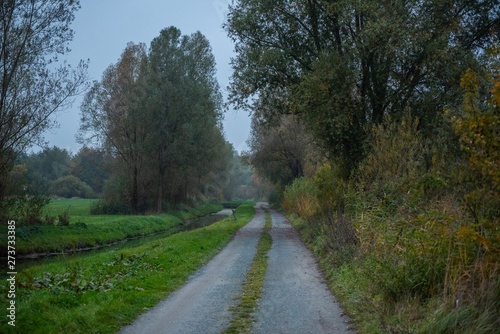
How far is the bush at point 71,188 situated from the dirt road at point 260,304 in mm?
68070

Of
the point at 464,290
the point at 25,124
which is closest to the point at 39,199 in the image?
the point at 25,124

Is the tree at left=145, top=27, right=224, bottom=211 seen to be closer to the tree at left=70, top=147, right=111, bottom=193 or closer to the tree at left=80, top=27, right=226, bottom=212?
the tree at left=80, top=27, right=226, bottom=212

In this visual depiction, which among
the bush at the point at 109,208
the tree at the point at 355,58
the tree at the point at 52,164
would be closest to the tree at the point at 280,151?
the bush at the point at 109,208

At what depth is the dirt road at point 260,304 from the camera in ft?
28.2

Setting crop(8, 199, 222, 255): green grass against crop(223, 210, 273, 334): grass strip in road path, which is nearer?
crop(223, 210, 273, 334): grass strip in road path

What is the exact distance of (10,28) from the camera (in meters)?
22.4

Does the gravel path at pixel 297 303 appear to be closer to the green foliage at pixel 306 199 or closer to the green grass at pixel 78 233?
the green foliage at pixel 306 199

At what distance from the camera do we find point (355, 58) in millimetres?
22469

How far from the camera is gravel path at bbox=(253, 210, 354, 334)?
860 centimetres

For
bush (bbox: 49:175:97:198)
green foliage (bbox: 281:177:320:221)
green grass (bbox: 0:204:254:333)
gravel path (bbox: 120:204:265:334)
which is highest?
bush (bbox: 49:175:97:198)

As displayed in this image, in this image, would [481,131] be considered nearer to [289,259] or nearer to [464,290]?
[464,290]

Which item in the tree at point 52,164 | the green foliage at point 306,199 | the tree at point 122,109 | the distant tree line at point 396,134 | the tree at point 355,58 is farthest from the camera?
the tree at point 52,164

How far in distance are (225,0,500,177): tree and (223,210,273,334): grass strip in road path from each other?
299 inches

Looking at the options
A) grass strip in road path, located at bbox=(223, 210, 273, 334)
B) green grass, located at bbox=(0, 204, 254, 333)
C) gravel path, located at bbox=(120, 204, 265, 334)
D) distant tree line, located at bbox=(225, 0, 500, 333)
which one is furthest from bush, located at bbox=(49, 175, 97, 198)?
gravel path, located at bbox=(120, 204, 265, 334)
